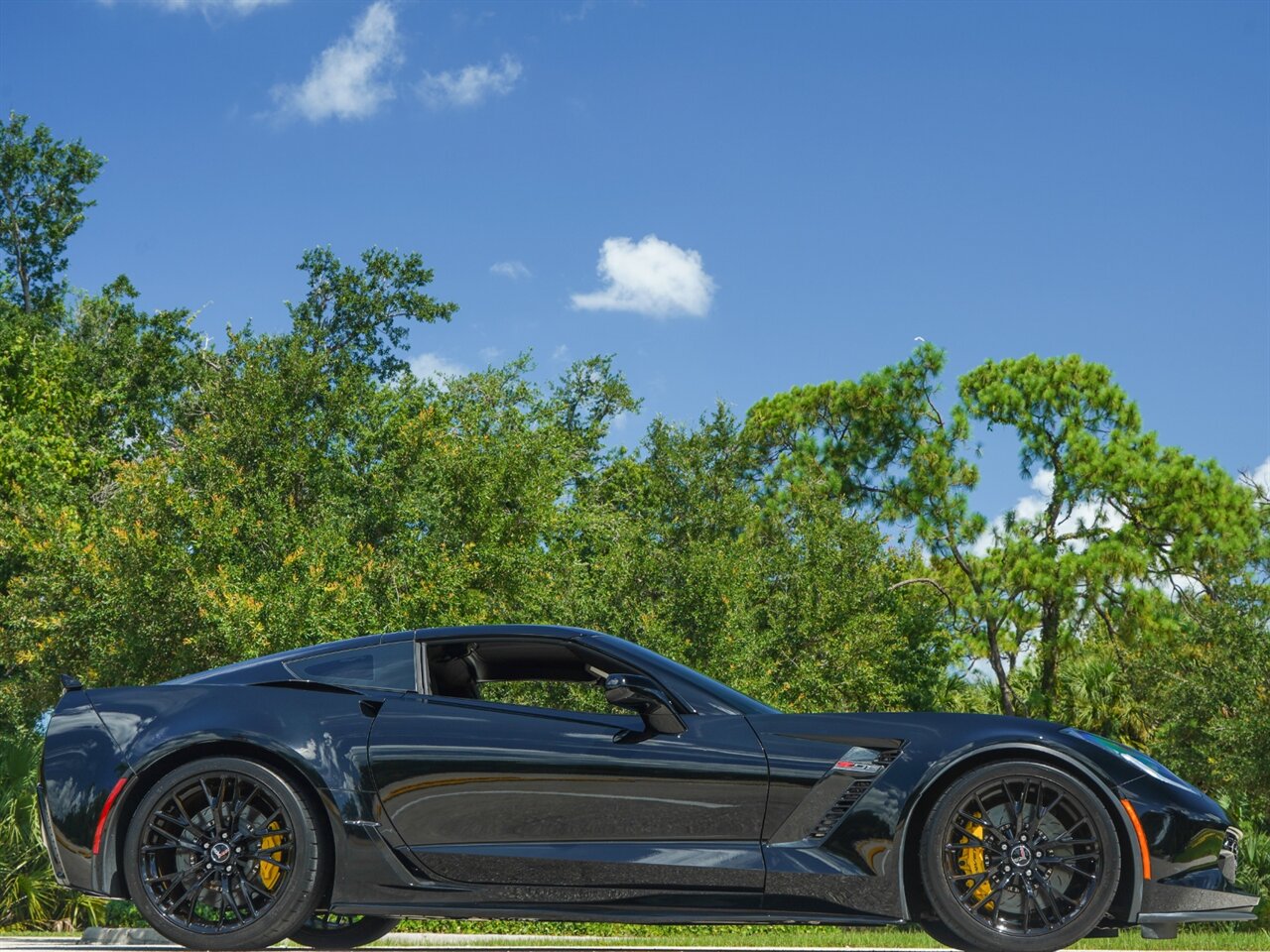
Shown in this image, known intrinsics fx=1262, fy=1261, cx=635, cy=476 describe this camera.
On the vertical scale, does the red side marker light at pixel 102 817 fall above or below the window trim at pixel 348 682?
below

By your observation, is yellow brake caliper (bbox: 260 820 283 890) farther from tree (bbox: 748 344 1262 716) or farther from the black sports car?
tree (bbox: 748 344 1262 716)

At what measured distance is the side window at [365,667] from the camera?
564cm

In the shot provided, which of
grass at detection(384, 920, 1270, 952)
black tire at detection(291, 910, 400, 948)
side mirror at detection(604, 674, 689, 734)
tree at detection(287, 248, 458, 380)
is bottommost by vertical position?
grass at detection(384, 920, 1270, 952)

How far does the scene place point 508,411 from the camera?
27656 mm

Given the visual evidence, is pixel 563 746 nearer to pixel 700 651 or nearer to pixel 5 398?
pixel 700 651

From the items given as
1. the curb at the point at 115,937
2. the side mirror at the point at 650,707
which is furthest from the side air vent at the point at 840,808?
the curb at the point at 115,937

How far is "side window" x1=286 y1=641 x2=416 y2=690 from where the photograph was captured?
18.5 ft

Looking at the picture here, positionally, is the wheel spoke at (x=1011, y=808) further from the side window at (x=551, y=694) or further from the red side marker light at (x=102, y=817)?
the side window at (x=551, y=694)

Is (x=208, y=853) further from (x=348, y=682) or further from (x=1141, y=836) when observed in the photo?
(x=1141, y=836)

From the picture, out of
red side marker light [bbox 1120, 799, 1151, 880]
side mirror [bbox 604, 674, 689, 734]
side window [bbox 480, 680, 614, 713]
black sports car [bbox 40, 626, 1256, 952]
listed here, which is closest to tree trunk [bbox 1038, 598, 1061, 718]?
side window [bbox 480, 680, 614, 713]

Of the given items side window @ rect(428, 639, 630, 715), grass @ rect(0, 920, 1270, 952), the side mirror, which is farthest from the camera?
grass @ rect(0, 920, 1270, 952)

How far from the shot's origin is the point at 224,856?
5359mm

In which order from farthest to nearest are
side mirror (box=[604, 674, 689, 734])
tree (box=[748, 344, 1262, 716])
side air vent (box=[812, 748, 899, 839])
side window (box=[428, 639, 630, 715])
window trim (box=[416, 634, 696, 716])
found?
tree (box=[748, 344, 1262, 716]), side window (box=[428, 639, 630, 715]), window trim (box=[416, 634, 696, 716]), side mirror (box=[604, 674, 689, 734]), side air vent (box=[812, 748, 899, 839])

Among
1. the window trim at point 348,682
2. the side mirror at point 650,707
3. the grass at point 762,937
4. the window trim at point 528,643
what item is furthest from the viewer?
the grass at point 762,937
